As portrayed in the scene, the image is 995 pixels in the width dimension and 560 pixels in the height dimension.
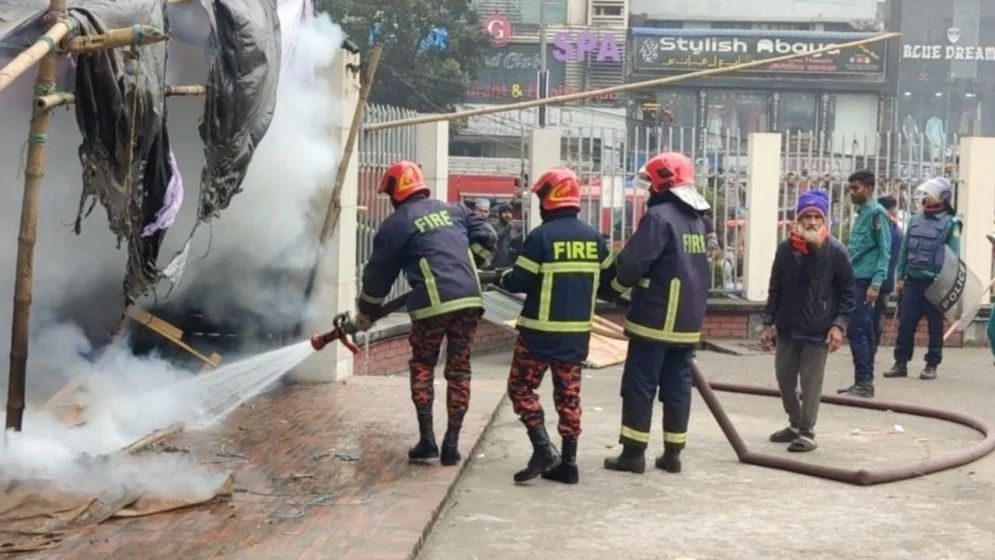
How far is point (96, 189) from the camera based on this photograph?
5.09m

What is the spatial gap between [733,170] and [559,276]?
8423 millimetres

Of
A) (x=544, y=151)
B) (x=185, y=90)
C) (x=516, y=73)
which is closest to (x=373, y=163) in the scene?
(x=544, y=151)

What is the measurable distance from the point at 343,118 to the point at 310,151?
51cm

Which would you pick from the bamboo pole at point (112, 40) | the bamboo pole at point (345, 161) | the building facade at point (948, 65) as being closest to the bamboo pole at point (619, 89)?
the bamboo pole at point (345, 161)

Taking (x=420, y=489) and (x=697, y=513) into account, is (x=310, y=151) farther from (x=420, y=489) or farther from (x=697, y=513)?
(x=697, y=513)

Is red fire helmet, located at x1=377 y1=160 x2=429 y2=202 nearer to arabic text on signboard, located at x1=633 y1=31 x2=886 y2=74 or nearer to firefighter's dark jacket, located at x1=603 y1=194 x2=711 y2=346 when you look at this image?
firefighter's dark jacket, located at x1=603 y1=194 x2=711 y2=346

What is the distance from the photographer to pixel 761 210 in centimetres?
1467

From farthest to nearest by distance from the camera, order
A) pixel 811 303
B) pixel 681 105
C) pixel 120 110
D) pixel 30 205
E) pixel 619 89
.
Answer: pixel 681 105
pixel 619 89
pixel 811 303
pixel 120 110
pixel 30 205

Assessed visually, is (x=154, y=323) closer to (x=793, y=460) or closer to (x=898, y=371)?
(x=793, y=460)

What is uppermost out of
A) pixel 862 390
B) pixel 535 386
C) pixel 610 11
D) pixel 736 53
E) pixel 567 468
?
pixel 610 11

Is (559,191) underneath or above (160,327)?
above

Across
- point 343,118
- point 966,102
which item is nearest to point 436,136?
point 343,118

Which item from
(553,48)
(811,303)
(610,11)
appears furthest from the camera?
(610,11)

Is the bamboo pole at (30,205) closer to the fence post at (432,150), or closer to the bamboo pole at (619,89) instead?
the bamboo pole at (619,89)
